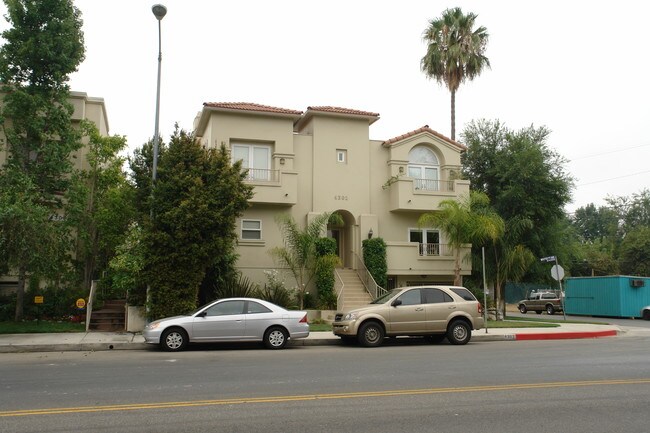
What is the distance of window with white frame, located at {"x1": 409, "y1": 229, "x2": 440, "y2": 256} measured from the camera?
2730cm

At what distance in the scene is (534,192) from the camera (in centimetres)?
2930

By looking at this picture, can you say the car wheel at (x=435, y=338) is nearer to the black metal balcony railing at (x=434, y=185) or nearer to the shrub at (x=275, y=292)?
the shrub at (x=275, y=292)

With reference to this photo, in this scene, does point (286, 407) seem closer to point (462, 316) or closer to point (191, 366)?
point (191, 366)

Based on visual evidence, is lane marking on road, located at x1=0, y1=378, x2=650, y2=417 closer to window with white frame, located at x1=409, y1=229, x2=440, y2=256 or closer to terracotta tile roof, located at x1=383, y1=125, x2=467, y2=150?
window with white frame, located at x1=409, y1=229, x2=440, y2=256

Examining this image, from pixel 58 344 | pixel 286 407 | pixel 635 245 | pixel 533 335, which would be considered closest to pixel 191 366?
pixel 286 407

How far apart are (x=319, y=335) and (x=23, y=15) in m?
14.4

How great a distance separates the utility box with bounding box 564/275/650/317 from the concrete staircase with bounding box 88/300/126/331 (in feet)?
90.0

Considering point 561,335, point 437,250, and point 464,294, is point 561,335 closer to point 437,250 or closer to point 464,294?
point 464,294

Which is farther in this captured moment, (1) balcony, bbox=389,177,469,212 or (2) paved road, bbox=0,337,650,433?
(1) balcony, bbox=389,177,469,212

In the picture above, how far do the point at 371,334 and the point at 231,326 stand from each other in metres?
3.83

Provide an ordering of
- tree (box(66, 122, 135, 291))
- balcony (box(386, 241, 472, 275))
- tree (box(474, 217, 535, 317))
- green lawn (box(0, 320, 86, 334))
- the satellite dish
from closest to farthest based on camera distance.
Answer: green lawn (box(0, 320, 86, 334)) < tree (box(66, 122, 135, 291)) < the satellite dish < balcony (box(386, 241, 472, 275)) < tree (box(474, 217, 535, 317))

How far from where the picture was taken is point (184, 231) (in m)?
18.3

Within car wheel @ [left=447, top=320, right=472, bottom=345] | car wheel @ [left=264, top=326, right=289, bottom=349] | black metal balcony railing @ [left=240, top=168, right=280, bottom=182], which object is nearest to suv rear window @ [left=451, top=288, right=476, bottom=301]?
car wheel @ [left=447, top=320, right=472, bottom=345]

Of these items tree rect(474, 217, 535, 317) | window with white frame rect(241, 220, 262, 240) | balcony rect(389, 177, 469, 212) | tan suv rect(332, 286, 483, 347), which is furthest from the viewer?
balcony rect(389, 177, 469, 212)
